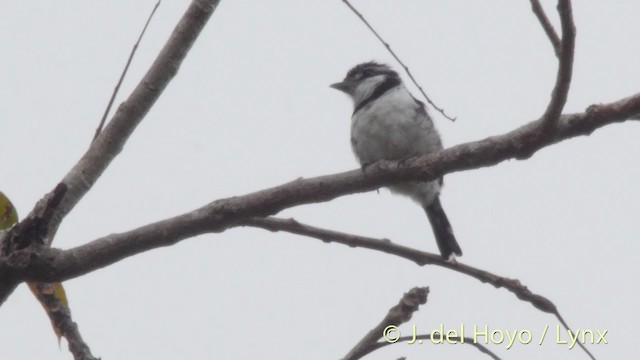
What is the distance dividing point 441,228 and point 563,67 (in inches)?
160

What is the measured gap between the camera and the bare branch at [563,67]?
222cm

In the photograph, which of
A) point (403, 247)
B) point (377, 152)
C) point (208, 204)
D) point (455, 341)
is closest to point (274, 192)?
point (208, 204)

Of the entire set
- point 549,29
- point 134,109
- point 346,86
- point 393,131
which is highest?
point 346,86

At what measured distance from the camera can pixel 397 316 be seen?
207 cm

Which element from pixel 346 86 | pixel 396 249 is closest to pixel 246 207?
pixel 396 249

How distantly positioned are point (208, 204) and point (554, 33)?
1048 mm

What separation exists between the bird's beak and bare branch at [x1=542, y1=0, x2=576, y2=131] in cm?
432

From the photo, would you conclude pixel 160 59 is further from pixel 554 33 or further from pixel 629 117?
pixel 629 117

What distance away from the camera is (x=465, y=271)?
2.46m

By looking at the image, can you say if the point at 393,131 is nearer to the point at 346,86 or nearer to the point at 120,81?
the point at 346,86

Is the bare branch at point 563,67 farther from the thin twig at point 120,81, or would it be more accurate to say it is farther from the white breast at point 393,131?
the white breast at point 393,131

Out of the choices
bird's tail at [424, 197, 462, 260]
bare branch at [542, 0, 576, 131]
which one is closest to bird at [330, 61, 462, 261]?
bird's tail at [424, 197, 462, 260]

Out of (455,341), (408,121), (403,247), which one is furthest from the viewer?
(408,121)

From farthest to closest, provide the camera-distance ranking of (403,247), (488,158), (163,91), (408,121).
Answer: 1. (408,121)
2. (163,91)
3. (403,247)
4. (488,158)
